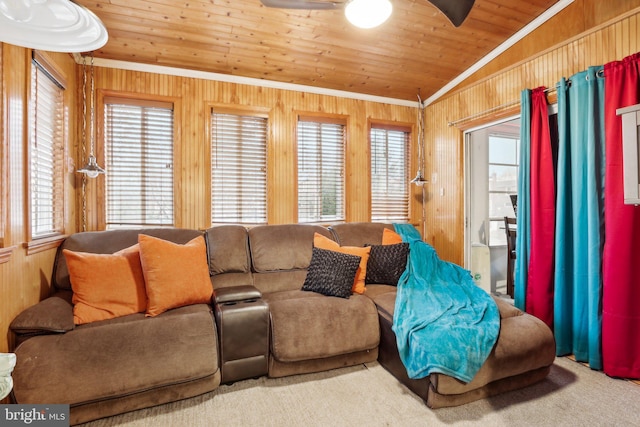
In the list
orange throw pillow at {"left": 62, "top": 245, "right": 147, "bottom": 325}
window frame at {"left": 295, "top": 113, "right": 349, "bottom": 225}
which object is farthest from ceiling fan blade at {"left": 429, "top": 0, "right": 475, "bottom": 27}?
orange throw pillow at {"left": 62, "top": 245, "right": 147, "bottom": 325}

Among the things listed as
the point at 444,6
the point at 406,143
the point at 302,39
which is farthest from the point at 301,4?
the point at 406,143

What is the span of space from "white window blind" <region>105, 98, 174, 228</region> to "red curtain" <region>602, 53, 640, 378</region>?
389 cm

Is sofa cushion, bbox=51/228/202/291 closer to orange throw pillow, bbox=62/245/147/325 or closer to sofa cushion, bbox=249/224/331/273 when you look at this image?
orange throw pillow, bbox=62/245/147/325

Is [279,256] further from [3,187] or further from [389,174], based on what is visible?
[389,174]

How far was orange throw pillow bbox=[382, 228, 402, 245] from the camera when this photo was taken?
3.33 m

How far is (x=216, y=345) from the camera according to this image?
80.4 inches

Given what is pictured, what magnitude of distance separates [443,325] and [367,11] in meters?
2.07

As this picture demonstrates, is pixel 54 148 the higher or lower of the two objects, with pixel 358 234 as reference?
higher

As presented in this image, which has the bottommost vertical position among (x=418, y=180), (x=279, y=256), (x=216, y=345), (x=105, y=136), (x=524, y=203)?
(x=216, y=345)

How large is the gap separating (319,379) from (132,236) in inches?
74.6

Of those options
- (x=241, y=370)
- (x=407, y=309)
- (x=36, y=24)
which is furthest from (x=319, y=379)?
(x=36, y=24)

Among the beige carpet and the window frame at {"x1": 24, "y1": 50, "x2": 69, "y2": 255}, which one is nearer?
the beige carpet

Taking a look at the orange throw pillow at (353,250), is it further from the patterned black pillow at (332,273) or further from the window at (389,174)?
the window at (389,174)

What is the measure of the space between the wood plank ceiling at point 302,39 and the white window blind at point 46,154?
698 millimetres
